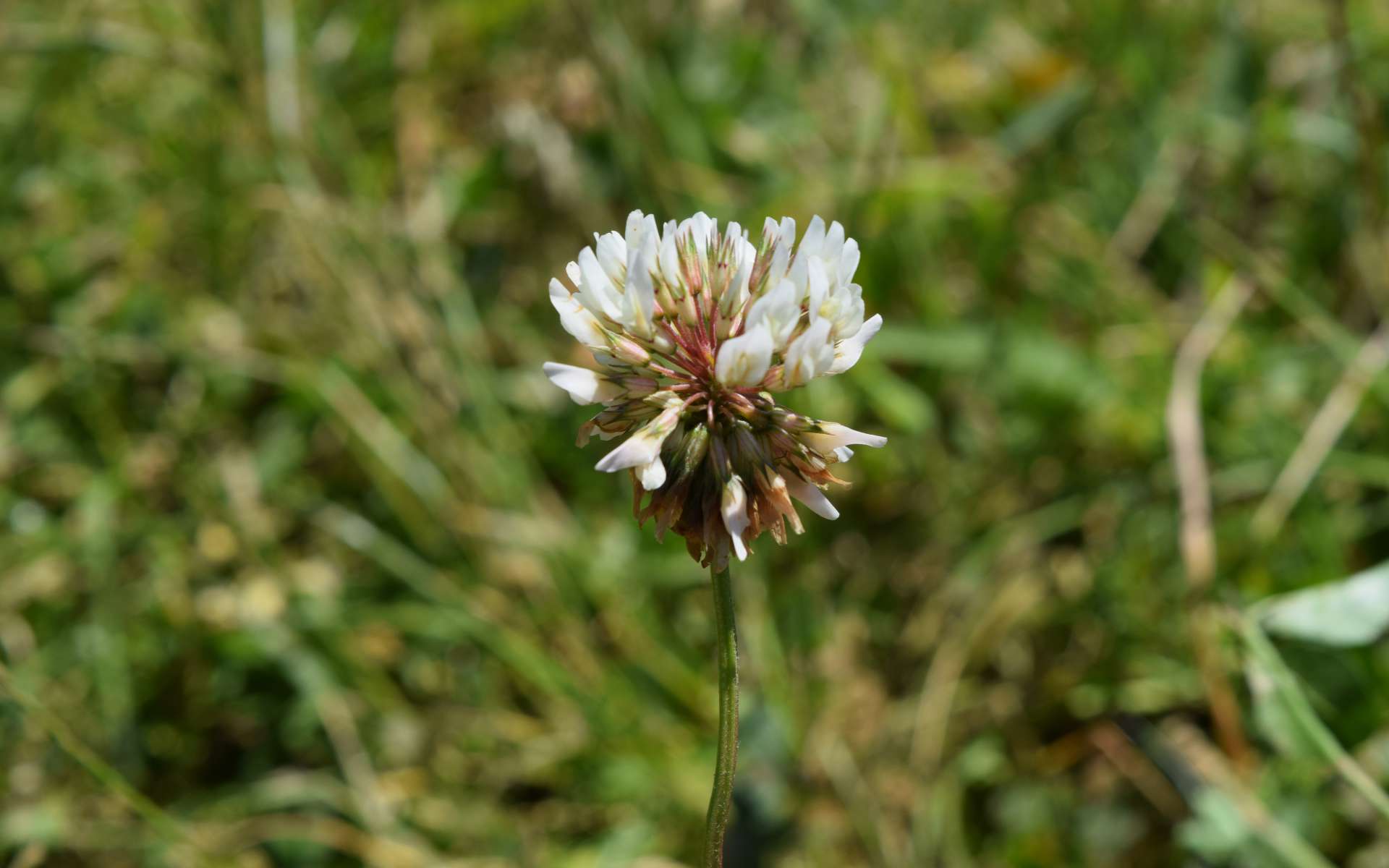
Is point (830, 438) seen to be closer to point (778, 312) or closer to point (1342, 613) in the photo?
point (778, 312)

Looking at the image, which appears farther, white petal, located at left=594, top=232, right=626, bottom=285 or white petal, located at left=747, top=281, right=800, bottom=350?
white petal, located at left=594, top=232, right=626, bottom=285

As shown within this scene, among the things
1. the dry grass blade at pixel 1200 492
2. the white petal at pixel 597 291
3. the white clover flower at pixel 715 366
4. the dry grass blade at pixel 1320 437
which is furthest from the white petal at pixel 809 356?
the dry grass blade at pixel 1320 437

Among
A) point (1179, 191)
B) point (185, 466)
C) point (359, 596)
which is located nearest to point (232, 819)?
point (359, 596)

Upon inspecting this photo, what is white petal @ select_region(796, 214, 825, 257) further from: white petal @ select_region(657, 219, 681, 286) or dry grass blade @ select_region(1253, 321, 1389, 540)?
dry grass blade @ select_region(1253, 321, 1389, 540)

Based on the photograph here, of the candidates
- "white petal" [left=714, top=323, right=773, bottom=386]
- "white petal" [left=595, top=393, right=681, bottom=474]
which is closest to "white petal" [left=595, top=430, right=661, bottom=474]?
"white petal" [left=595, top=393, right=681, bottom=474]

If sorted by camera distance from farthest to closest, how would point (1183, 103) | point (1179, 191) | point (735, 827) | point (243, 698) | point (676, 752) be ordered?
point (1183, 103) → point (1179, 191) → point (243, 698) → point (676, 752) → point (735, 827)

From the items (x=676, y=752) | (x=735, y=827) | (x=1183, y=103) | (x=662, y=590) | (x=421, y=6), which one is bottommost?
(x=735, y=827)

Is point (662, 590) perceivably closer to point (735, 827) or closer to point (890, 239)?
point (735, 827)
